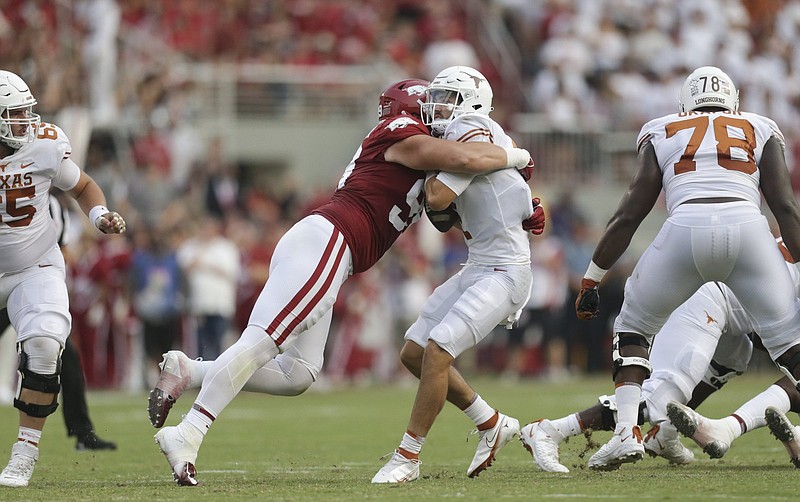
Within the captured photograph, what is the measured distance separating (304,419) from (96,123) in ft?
20.7

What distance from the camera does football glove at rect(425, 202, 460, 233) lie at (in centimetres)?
700

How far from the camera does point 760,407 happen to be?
7.48 metres

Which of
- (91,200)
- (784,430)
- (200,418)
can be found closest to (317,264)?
(200,418)

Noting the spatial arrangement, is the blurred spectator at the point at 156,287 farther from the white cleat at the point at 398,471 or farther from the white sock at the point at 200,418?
the white cleat at the point at 398,471

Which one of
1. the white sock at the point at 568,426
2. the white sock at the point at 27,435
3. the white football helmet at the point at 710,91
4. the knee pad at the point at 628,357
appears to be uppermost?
the white football helmet at the point at 710,91

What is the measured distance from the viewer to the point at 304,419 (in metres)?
11.7

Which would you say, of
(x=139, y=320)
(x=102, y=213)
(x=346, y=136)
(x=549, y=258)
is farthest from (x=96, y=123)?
(x=102, y=213)

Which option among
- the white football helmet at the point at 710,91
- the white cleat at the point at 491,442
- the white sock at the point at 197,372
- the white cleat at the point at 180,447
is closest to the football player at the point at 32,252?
the white sock at the point at 197,372

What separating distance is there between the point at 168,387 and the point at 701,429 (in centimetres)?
281

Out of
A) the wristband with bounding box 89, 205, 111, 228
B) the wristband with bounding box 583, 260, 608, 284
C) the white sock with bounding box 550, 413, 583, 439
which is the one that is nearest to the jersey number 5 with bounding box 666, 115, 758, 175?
the wristband with bounding box 583, 260, 608, 284

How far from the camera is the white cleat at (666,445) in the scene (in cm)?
736

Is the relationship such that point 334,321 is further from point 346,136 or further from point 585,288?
point 585,288

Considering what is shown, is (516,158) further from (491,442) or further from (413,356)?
(491,442)

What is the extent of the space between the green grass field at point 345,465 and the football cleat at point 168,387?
365mm
